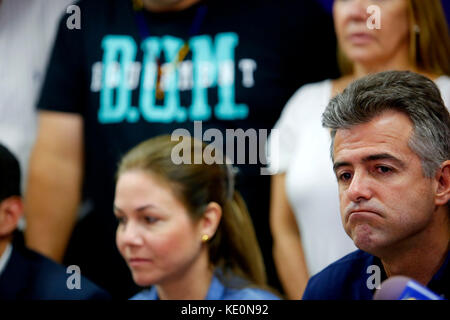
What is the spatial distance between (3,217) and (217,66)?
0.62 m

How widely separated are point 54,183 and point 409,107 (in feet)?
2.91

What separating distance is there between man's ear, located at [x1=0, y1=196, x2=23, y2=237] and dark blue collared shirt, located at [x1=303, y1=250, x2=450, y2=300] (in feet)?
2.36

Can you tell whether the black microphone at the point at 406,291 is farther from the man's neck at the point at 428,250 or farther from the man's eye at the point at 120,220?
the man's eye at the point at 120,220

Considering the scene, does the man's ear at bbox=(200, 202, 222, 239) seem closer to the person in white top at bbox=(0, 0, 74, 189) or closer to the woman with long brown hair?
the woman with long brown hair

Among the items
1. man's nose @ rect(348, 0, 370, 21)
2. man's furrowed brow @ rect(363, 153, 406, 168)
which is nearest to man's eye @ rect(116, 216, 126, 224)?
man's furrowed brow @ rect(363, 153, 406, 168)

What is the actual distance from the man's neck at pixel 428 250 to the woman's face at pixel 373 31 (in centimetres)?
40

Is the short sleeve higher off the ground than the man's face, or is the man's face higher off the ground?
the short sleeve

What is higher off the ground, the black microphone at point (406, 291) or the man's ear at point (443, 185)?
the man's ear at point (443, 185)

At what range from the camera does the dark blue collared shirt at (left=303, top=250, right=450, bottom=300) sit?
142 cm

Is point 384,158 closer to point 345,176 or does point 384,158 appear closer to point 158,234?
point 345,176

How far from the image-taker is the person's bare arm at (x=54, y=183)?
68.3 inches

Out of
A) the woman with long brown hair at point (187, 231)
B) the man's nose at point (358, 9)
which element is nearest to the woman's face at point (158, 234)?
the woman with long brown hair at point (187, 231)

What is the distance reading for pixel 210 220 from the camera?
1.57 meters

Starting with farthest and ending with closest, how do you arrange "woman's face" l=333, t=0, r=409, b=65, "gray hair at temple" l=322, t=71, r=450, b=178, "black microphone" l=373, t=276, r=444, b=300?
1. "woman's face" l=333, t=0, r=409, b=65
2. "gray hair at temple" l=322, t=71, r=450, b=178
3. "black microphone" l=373, t=276, r=444, b=300
